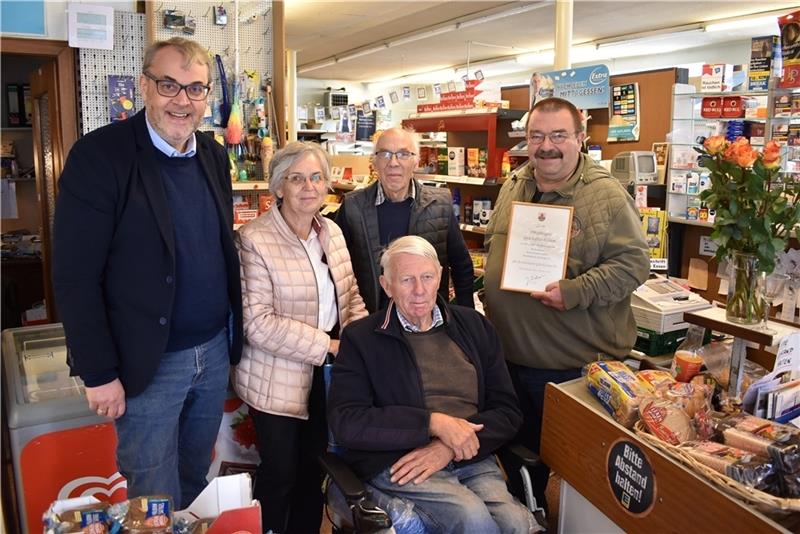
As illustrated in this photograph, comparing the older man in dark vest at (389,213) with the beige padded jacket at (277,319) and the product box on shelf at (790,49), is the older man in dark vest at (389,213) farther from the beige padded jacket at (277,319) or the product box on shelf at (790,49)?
the product box on shelf at (790,49)

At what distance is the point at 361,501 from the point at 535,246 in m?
1.20

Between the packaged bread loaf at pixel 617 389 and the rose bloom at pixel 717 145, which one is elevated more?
the rose bloom at pixel 717 145

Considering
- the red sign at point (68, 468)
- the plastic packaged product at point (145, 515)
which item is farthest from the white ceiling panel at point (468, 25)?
the plastic packaged product at point (145, 515)

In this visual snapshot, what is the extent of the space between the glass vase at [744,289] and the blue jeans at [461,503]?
97 cm

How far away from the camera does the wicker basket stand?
1460 millimetres

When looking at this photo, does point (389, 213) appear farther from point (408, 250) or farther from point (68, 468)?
point (68, 468)

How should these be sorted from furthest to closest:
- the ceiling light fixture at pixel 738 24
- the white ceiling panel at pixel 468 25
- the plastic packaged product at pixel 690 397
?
the ceiling light fixture at pixel 738 24 → the white ceiling panel at pixel 468 25 → the plastic packaged product at pixel 690 397

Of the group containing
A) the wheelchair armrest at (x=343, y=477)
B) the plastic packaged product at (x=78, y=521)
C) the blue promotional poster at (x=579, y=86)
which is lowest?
the wheelchair armrest at (x=343, y=477)

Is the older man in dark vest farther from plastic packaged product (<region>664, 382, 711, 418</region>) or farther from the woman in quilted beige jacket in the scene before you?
plastic packaged product (<region>664, 382, 711, 418</region>)

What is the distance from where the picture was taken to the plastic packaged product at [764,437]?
1.56 metres

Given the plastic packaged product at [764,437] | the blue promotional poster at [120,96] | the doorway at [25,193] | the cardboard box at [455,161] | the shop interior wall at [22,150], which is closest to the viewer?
the plastic packaged product at [764,437]

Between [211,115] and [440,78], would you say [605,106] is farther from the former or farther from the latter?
[440,78]

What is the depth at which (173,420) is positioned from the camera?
83.0 inches

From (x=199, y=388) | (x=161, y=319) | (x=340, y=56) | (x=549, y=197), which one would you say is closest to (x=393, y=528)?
(x=199, y=388)
